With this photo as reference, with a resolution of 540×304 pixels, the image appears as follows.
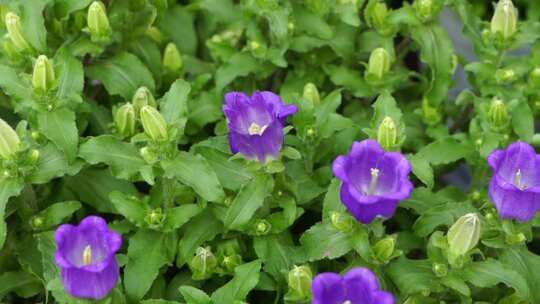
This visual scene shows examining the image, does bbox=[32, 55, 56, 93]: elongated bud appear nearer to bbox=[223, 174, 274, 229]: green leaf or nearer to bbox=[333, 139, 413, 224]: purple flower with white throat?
bbox=[223, 174, 274, 229]: green leaf

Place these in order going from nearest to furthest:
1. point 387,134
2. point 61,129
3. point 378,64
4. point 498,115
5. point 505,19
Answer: point 387,134
point 61,129
point 498,115
point 505,19
point 378,64

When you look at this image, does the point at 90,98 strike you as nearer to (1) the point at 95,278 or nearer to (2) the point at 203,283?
(2) the point at 203,283

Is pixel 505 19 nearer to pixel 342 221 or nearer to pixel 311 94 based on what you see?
pixel 311 94

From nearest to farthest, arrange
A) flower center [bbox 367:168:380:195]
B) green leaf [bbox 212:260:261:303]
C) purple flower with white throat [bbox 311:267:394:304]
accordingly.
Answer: purple flower with white throat [bbox 311:267:394:304], flower center [bbox 367:168:380:195], green leaf [bbox 212:260:261:303]

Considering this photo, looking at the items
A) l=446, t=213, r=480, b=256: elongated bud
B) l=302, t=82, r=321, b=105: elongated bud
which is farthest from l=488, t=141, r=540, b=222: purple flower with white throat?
l=302, t=82, r=321, b=105: elongated bud

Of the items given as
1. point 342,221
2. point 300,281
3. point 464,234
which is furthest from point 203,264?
point 464,234

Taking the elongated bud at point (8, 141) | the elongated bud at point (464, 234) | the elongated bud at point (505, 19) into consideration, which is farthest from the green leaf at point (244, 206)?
the elongated bud at point (505, 19)
